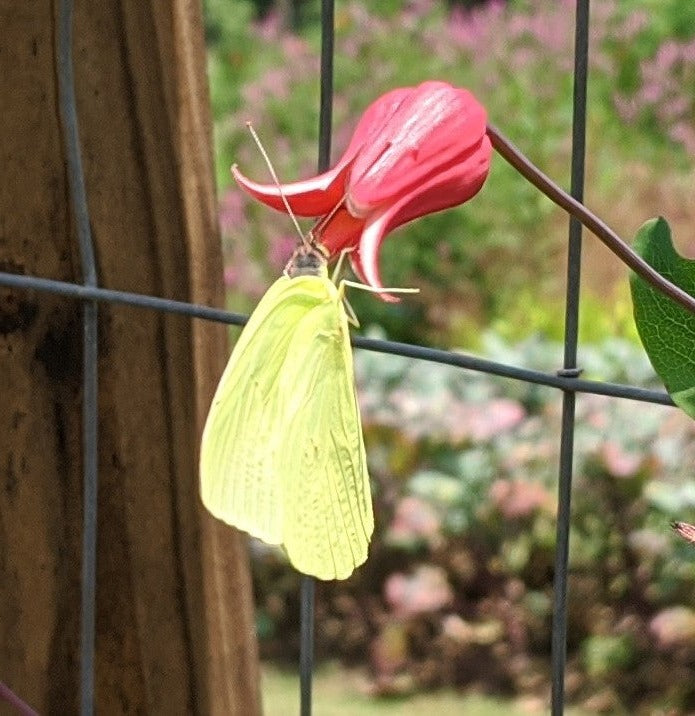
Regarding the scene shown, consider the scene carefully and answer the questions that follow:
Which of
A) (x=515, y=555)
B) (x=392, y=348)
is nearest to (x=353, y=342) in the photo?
(x=392, y=348)

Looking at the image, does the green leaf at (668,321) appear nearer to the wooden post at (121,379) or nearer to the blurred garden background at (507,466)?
the wooden post at (121,379)

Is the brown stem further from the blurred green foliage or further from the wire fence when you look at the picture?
the blurred green foliage

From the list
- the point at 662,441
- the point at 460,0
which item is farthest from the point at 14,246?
the point at 460,0

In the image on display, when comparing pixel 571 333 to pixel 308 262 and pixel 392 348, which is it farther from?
pixel 308 262

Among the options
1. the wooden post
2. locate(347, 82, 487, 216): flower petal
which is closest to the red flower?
locate(347, 82, 487, 216): flower petal

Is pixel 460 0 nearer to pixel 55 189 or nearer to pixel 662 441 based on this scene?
pixel 662 441

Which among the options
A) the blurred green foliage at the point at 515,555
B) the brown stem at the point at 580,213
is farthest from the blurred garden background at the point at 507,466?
the brown stem at the point at 580,213
